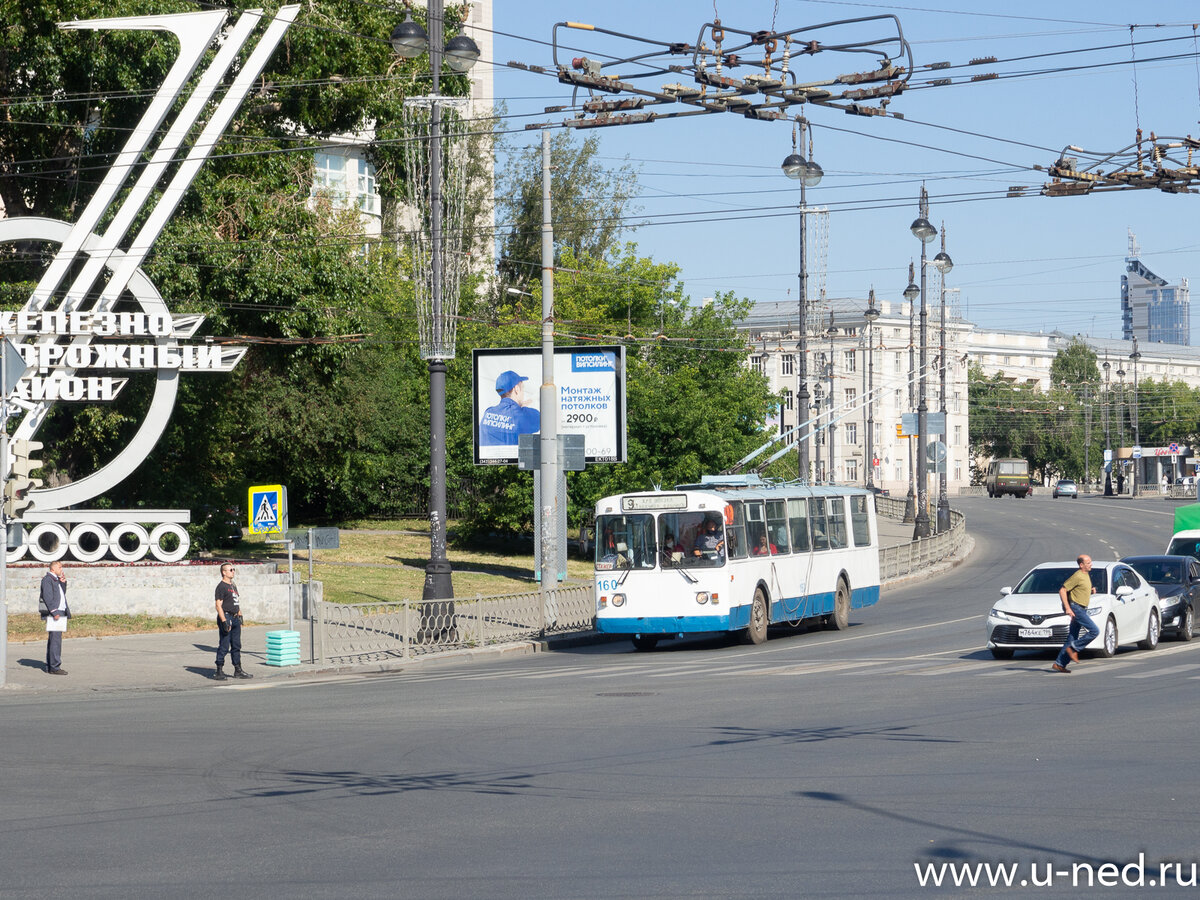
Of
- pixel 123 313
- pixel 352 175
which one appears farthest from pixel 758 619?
pixel 352 175

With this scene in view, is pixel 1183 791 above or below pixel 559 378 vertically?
below

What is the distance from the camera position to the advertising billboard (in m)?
37.9

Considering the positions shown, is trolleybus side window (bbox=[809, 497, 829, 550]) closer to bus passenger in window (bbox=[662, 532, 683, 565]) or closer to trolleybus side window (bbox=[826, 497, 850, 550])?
trolleybus side window (bbox=[826, 497, 850, 550])

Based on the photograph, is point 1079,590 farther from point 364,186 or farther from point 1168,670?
point 364,186

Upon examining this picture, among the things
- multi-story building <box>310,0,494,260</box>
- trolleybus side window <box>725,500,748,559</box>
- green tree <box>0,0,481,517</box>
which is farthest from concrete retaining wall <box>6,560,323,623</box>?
multi-story building <box>310,0,494,260</box>

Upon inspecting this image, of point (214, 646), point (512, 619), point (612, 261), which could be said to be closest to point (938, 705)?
point (512, 619)

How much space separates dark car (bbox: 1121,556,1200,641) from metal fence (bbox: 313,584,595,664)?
10.8 meters

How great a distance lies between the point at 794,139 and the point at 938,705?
22243 mm

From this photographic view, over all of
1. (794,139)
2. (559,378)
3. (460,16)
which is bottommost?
(559,378)

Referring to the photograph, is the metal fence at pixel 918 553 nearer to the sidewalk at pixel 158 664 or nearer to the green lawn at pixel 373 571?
the green lawn at pixel 373 571

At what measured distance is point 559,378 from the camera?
3834 centimetres

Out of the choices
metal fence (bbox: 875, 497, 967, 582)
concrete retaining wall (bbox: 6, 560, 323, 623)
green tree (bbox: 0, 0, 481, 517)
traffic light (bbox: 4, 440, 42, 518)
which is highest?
green tree (bbox: 0, 0, 481, 517)

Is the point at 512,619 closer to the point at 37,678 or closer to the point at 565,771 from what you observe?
the point at 37,678

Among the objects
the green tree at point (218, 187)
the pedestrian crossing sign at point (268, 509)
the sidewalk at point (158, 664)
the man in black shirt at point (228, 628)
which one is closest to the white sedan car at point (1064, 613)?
the sidewalk at point (158, 664)
